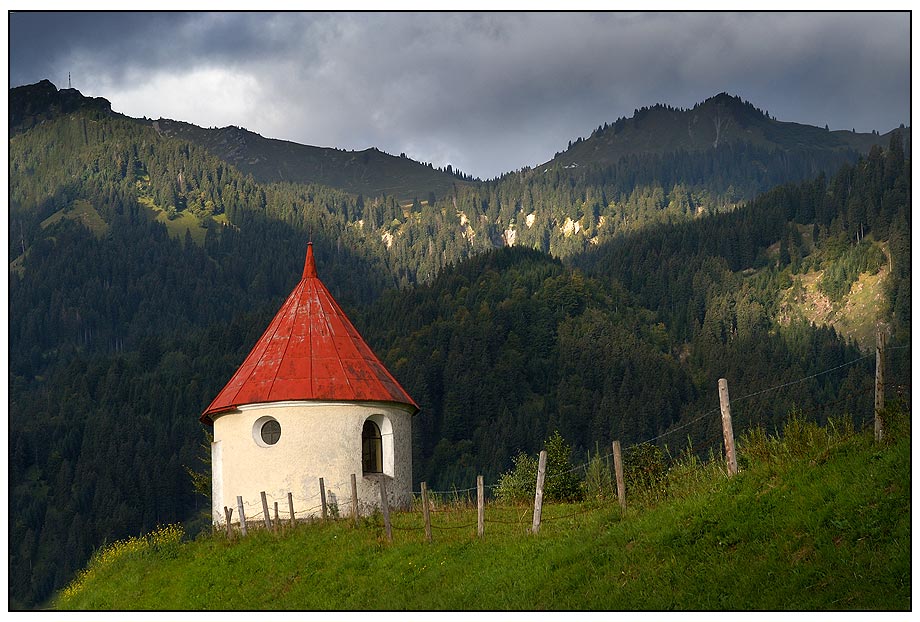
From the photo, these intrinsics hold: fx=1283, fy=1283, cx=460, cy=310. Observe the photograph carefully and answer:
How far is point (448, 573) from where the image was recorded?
21.8m

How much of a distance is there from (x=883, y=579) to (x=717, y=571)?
2.47 meters

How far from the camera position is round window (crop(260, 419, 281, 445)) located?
32.7 m

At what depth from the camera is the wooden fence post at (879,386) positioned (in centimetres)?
1933

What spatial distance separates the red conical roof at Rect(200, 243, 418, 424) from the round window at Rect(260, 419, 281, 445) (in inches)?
34.9

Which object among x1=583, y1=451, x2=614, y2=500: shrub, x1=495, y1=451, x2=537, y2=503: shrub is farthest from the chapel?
x1=583, y1=451, x2=614, y2=500: shrub

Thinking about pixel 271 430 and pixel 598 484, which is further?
pixel 271 430

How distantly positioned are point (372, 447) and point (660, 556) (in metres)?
→ 16.0

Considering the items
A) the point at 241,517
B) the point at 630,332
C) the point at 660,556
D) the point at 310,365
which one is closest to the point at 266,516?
the point at 241,517

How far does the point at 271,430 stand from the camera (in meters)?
32.8

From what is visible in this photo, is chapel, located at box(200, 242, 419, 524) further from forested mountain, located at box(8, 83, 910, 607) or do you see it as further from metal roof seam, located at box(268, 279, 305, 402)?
forested mountain, located at box(8, 83, 910, 607)

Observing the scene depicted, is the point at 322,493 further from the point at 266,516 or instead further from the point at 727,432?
the point at 727,432

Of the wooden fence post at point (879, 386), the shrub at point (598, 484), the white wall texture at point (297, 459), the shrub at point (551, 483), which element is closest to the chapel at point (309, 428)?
the white wall texture at point (297, 459)

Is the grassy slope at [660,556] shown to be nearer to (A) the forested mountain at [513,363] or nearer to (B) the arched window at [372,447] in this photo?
(B) the arched window at [372,447]

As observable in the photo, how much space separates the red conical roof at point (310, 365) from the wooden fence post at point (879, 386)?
15.5 meters
